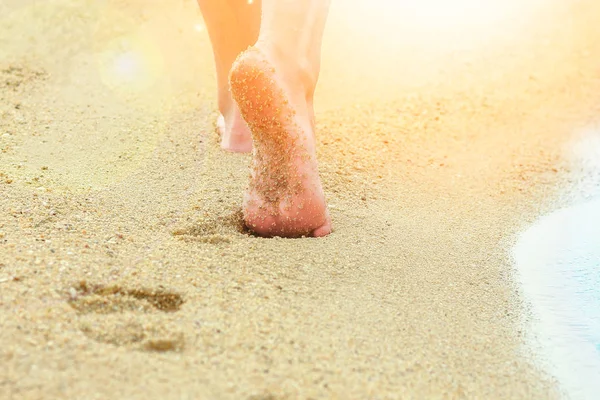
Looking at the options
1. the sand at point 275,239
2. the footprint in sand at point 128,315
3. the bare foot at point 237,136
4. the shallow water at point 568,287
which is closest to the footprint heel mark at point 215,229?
the sand at point 275,239

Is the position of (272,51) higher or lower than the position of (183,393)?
higher

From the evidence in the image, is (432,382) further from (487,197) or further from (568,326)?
(487,197)

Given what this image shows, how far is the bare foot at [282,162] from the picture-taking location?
1603 millimetres

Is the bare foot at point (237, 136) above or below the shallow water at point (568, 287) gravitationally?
above

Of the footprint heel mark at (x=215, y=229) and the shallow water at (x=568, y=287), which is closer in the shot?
the shallow water at (x=568, y=287)

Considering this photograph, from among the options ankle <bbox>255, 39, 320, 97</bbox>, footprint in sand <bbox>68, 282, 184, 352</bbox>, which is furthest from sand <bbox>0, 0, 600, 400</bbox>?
ankle <bbox>255, 39, 320, 97</bbox>

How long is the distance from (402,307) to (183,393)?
554 mm

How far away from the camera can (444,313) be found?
1449 millimetres

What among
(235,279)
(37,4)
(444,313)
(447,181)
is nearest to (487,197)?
(447,181)

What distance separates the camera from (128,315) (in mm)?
1205

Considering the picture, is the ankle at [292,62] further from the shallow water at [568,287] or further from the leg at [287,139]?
the shallow water at [568,287]

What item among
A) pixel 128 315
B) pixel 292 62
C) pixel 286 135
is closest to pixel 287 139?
pixel 286 135

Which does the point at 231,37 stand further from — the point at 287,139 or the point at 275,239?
the point at 275,239

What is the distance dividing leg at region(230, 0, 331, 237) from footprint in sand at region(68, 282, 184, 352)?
0.45 m
